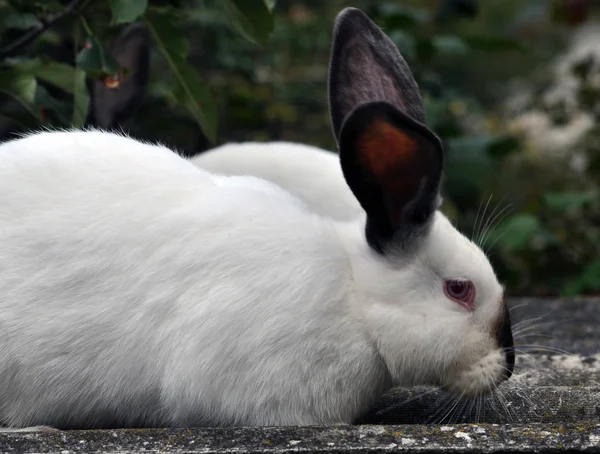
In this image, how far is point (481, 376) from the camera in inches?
111

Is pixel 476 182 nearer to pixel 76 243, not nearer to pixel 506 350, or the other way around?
pixel 506 350

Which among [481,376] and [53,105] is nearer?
[481,376]

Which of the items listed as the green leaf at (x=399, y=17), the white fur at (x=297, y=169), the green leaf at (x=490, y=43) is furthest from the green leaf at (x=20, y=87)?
the green leaf at (x=490, y=43)

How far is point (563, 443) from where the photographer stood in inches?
90.0

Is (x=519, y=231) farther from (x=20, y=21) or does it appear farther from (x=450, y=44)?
(x=20, y=21)

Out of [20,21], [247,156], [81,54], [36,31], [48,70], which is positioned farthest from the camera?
[247,156]

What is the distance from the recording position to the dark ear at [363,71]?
9.32ft

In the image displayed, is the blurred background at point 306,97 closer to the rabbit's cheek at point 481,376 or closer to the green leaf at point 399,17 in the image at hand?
the green leaf at point 399,17

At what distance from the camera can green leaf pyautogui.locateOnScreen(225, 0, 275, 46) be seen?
3.74 metres

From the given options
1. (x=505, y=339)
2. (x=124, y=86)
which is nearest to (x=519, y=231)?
(x=124, y=86)

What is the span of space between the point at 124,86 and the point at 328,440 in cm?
203

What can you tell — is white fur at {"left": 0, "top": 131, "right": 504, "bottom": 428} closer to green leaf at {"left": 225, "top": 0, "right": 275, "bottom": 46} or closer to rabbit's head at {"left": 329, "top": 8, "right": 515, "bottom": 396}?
rabbit's head at {"left": 329, "top": 8, "right": 515, "bottom": 396}

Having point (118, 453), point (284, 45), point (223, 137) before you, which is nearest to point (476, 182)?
point (223, 137)

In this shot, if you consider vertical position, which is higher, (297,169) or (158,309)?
(297,169)
